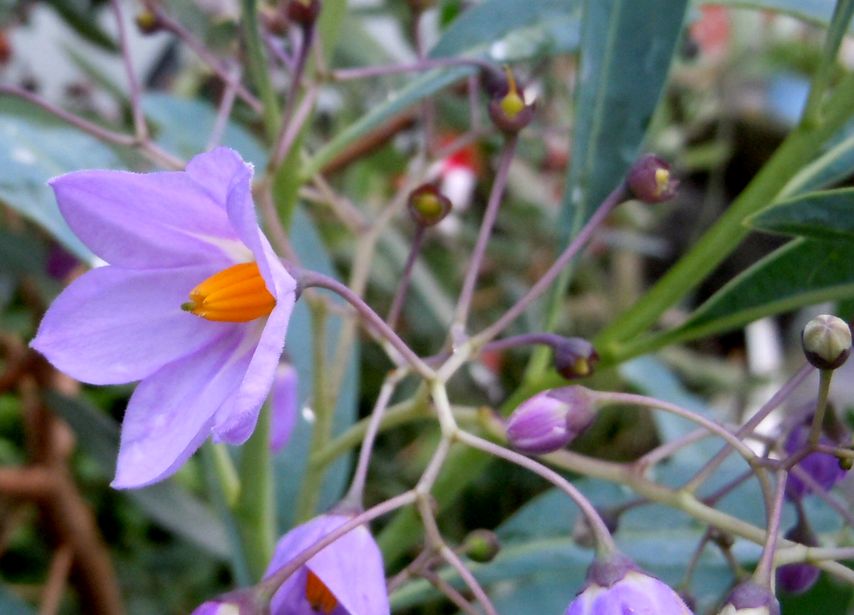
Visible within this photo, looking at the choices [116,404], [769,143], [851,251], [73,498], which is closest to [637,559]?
[851,251]

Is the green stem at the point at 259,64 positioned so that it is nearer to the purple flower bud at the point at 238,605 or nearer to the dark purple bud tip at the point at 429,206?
the dark purple bud tip at the point at 429,206

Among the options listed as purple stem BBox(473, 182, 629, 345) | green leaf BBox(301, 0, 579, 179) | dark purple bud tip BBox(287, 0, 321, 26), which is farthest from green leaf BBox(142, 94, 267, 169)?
purple stem BBox(473, 182, 629, 345)

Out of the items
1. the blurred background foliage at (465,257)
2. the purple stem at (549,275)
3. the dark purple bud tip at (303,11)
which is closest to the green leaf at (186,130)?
the blurred background foliage at (465,257)

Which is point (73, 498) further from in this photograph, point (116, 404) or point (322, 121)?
point (322, 121)

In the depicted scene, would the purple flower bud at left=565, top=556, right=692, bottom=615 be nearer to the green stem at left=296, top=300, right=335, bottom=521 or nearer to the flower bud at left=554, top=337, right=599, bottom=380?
the flower bud at left=554, top=337, right=599, bottom=380

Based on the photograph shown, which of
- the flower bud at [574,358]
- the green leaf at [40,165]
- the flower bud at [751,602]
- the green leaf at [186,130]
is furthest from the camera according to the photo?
the green leaf at [186,130]

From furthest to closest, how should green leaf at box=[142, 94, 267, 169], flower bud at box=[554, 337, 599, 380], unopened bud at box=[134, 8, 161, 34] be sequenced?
1. green leaf at box=[142, 94, 267, 169]
2. unopened bud at box=[134, 8, 161, 34]
3. flower bud at box=[554, 337, 599, 380]

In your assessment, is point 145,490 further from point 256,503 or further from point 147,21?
point 147,21
